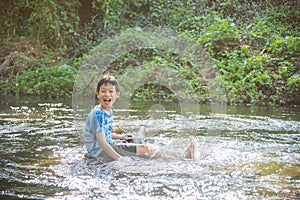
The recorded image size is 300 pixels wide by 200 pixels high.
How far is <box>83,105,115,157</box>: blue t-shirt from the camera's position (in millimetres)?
3861

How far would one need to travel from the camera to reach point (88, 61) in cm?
1173

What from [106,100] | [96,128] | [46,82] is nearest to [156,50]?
[46,82]

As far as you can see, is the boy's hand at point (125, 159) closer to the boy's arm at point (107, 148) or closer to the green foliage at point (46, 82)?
the boy's arm at point (107, 148)

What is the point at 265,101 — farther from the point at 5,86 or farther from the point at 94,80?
the point at 5,86

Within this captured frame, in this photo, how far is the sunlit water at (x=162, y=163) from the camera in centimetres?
292

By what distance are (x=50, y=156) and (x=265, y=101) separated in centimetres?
598

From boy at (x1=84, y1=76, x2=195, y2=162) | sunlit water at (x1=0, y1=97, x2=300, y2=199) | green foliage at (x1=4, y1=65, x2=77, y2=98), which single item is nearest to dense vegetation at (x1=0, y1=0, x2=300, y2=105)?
green foliage at (x1=4, y1=65, x2=77, y2=98)

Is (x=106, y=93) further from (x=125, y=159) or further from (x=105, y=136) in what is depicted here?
(x=125, y=159)

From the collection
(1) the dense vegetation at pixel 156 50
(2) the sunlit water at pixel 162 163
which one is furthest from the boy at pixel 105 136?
(1) the dense vegetation at pixel 156 50

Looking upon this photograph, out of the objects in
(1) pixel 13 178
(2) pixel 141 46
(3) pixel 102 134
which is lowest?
(1) pixel 13 178

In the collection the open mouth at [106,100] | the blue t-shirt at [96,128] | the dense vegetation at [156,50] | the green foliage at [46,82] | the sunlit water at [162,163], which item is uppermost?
the dense vegetation at [156,50]

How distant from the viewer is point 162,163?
12.4ft

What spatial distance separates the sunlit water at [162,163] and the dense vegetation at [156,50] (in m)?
2.77

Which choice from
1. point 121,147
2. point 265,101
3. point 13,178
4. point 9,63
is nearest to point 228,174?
point 121,147
